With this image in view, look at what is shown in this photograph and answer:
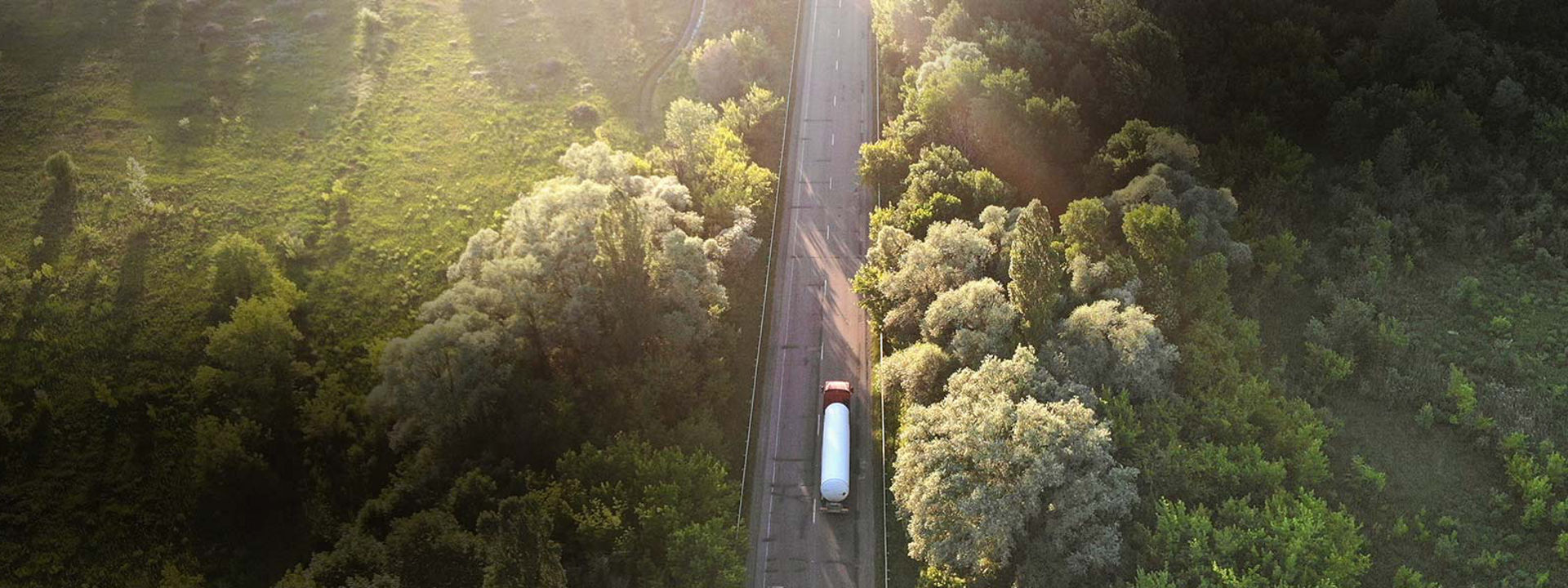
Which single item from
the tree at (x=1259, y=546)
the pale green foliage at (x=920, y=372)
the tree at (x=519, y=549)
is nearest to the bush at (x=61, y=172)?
the tree at (x=519, y=549)

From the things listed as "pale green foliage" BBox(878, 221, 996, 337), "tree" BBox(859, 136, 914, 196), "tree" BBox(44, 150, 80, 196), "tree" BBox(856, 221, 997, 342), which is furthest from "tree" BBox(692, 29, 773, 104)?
"tree" BBox(44, 150, 80, 196)

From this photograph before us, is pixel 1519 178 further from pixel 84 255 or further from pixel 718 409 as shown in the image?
pixel 84 255

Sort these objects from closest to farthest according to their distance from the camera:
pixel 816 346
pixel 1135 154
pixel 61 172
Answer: pixel 816 346 < pixel 1135 154 < pixel 61 172

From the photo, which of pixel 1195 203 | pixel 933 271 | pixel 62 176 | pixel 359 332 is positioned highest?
pixel 62 176

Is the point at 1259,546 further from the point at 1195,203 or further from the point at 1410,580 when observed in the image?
the point at 1195,203

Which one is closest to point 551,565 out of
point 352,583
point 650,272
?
point 352,583

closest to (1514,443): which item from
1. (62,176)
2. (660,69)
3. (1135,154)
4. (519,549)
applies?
(1135,154)
